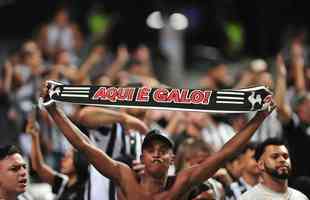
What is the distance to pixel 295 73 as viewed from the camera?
40.8 ft

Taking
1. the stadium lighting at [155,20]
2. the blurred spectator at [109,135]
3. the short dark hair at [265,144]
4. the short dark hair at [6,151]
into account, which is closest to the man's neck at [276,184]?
the short dark hair at [265,144]

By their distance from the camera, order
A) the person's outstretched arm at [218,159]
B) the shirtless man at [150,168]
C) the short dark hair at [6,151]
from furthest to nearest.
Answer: the short dark hair at [6,151], the shirtless man at [150,168], the person's outstretched arm at [218,159]

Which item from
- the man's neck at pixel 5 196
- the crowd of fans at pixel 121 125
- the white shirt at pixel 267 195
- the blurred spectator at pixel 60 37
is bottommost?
the white shirt at pixel 267 195

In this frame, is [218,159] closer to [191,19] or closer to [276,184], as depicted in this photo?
[276,184]

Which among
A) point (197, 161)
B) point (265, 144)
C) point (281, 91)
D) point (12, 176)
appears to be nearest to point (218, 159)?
point (265, 144)

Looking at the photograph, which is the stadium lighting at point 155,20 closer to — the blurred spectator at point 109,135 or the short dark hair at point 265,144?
the blurred spectator at point 109,135

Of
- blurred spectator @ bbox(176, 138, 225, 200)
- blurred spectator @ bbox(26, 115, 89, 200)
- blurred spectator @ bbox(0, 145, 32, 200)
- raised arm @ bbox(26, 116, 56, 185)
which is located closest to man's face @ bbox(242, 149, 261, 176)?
blurred spectator @ bbox(176, 138, 225, 200)

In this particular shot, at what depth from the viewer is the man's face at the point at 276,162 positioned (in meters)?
7.33

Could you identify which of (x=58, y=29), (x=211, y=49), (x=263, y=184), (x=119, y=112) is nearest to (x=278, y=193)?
(x=263, y=184)

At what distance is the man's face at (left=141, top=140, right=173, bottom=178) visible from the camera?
684 centimetres

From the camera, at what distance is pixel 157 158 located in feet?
22.4

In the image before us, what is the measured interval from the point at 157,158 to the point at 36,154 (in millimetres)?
1906

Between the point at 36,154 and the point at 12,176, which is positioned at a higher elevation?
the point at 36,154

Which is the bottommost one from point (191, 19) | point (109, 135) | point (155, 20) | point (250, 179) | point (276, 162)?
point (276, 162)
